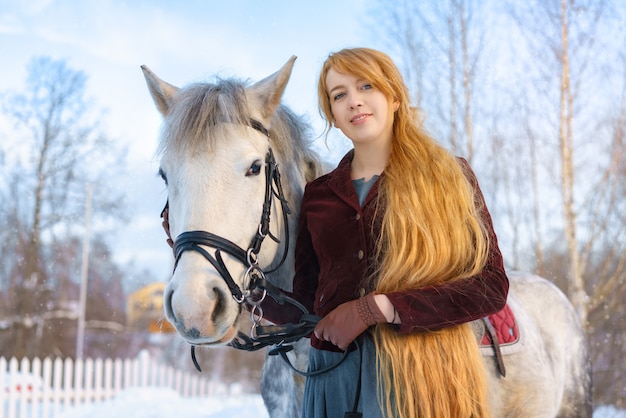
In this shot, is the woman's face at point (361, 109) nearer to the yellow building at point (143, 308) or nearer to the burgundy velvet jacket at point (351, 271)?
the burgundy velvet jacket at point (351, 271)

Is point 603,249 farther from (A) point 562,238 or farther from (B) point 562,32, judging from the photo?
(B) point 562,32

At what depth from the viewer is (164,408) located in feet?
22.5

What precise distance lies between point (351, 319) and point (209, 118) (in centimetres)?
86

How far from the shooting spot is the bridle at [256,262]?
1599mm

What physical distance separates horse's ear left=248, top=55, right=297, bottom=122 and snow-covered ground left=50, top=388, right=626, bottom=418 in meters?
5.00

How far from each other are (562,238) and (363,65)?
803cm

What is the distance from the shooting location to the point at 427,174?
1619 millimetres

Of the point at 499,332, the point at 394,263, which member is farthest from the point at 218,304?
the point at 499,332

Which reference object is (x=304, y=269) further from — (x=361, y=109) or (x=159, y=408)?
(x=159, y=408)

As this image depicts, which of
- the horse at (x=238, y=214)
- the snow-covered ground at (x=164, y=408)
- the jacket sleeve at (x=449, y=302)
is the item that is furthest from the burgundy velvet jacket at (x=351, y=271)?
the snow-covered ground at (x=164, y=408)

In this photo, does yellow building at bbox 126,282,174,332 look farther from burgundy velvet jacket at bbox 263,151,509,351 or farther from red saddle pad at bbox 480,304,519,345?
burgundy velvet jacket at bbox 263,151,509,351

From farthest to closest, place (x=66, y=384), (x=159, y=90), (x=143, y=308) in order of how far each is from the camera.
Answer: (x=143, y=308), (x=66, y=384), (x=159, y=90)

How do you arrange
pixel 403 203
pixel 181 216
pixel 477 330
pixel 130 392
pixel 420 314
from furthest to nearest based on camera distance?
1. pixel 130 392
2. pixel 477 330
3. pixel 181 216
4. pixel 403 203
5. pixel 420 314

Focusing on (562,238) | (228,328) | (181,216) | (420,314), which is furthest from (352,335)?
(562,238)
